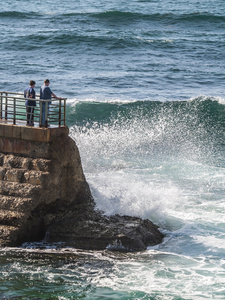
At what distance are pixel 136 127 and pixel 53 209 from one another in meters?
11.7

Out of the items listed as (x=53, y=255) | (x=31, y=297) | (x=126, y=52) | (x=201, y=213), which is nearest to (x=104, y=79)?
(x=126, y=52)

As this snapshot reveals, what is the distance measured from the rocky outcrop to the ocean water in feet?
1.11

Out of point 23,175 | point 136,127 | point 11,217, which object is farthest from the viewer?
point 136,127

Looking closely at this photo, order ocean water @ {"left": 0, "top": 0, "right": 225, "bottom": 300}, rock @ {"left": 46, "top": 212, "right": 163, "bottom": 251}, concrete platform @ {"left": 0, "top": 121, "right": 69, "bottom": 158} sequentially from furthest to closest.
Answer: concrete platform @ {"left": 0, "top": 121, "right": 69, "bottom": 158} < rock @ {"left": 46, "top": 212, "right": 163, "bottom": 251} < ocean water @ {"left": 0, "top": 0, "right": 225, "bottom": 300}

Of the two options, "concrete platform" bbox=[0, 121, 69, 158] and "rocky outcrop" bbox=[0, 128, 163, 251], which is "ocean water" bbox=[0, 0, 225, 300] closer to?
"rocky outcrop" bbox=[0, 128, 163, 251]

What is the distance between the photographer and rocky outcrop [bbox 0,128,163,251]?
42.1ft

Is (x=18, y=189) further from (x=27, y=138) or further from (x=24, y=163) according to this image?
(x=27, y=138)

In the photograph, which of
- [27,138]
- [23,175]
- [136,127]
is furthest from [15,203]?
[136,127]

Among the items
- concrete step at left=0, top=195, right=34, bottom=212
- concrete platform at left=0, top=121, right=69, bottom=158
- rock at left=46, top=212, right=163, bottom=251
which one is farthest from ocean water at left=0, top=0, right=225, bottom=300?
concrete platform at left=0, top=121, right=69, bottom=158

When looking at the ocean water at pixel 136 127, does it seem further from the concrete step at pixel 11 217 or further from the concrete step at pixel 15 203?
the concrete step at pixel 15 203

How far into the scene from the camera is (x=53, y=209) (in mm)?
13359

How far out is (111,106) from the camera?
2655cm

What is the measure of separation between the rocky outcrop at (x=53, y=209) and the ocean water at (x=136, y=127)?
34 centimetres

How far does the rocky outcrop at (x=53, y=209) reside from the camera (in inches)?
505
